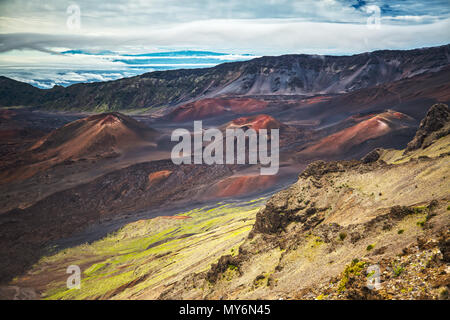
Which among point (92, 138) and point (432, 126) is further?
point (92, 138)

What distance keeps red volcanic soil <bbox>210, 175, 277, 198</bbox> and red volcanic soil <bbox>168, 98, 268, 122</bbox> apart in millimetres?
79551

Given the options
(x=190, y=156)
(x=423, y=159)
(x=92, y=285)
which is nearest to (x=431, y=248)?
(x=423, y=159)

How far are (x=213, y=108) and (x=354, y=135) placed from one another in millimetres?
79217

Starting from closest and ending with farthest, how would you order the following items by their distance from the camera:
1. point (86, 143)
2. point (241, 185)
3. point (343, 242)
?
point (343, 242) → point (241, 185) → point (86, 143)

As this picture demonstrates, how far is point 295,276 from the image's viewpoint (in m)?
14.4

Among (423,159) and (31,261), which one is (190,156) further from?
(423,159)

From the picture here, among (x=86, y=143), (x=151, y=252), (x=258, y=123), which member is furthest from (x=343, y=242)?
(x=258, y=123)

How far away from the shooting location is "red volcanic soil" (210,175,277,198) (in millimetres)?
61594

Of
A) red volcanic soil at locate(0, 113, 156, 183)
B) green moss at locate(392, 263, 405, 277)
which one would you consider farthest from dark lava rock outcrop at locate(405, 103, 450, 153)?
red volcanic soil at locate(0, 113, 156, 183)

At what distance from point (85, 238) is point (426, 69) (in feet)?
563

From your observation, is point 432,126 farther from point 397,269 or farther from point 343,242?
point 397,269

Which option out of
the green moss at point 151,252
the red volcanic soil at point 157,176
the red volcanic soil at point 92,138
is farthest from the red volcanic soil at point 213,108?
the green moss at point 151,252

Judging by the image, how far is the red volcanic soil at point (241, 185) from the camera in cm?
6159

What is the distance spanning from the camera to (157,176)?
7212 centimetres
